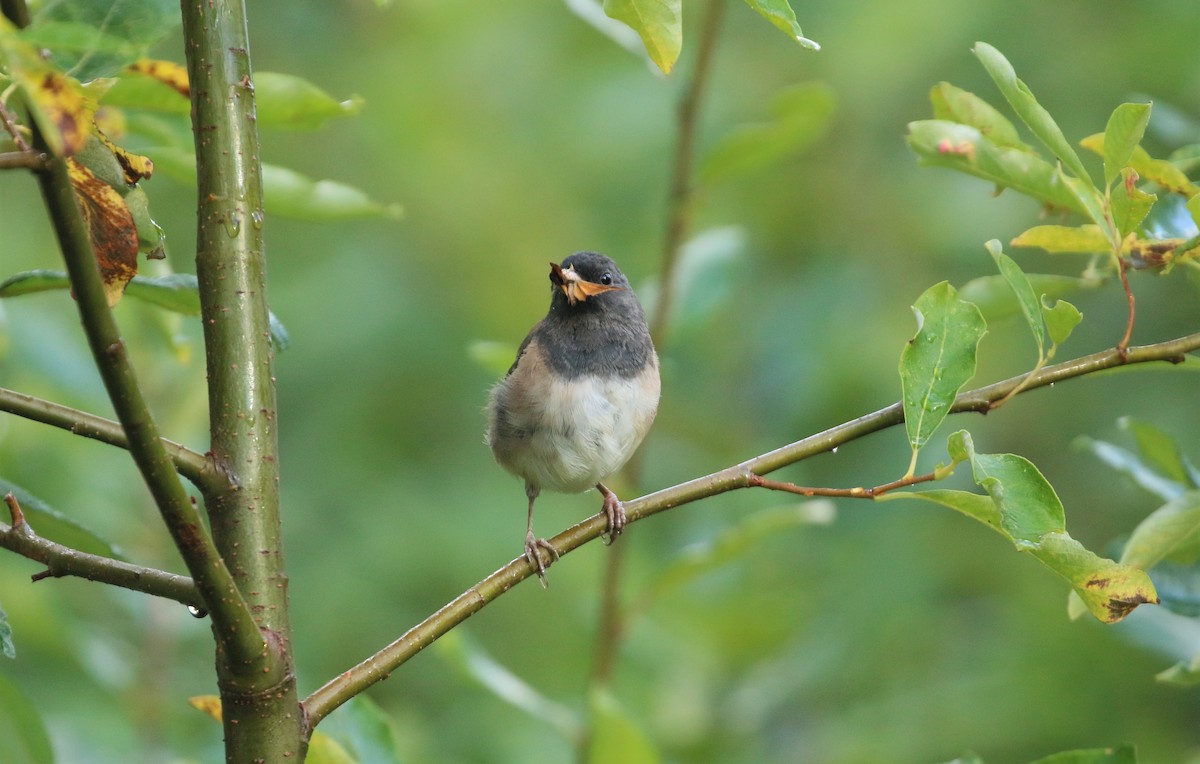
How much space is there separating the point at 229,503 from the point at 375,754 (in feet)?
1.69

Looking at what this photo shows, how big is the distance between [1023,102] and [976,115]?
0.26m

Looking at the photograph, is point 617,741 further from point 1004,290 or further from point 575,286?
point 575,286

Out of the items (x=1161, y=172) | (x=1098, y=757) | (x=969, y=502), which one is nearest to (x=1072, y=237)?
(x=1161, y=172)

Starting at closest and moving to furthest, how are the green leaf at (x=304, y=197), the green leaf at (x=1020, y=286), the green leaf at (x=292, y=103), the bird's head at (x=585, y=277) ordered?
the green leaf at (x=1020, y=286)
the green leaf at (x=292, y=103)
the green leaf at (x=304, y=197)
the bird's head at (x=585, y=277)

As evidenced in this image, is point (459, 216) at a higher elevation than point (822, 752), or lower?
higher

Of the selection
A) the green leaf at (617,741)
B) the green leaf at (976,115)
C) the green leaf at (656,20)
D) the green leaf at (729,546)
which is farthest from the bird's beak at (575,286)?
the green leaf at (656,20)

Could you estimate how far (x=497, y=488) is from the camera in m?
4.51

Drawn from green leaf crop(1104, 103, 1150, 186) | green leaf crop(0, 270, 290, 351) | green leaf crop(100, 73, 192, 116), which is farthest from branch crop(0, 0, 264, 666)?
green leaf crop(1104, 103, 1150, 186)

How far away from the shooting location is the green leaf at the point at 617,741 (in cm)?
198

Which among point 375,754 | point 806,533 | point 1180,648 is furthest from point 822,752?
point 375,754

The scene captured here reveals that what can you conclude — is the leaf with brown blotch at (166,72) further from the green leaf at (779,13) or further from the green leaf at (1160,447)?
the green leaf at (1160,447)

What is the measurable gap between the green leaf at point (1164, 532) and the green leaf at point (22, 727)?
4.71 ft

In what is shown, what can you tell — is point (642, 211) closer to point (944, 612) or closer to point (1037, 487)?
point (944, 612)

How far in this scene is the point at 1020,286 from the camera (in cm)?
141
